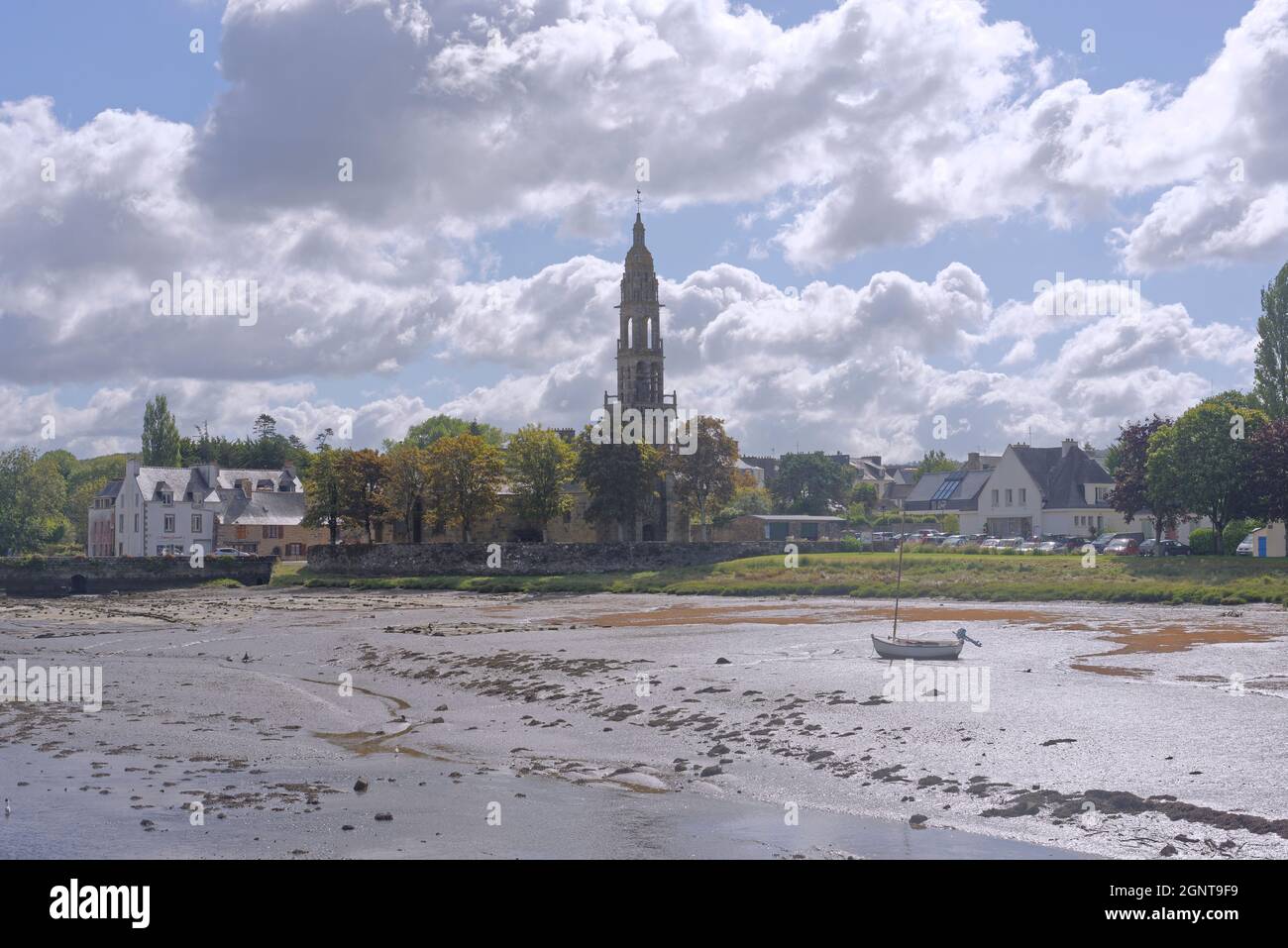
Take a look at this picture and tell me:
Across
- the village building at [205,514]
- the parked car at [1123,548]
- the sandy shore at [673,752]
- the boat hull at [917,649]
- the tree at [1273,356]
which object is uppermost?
the tree at [1273,356]

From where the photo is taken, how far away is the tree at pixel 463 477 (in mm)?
92188

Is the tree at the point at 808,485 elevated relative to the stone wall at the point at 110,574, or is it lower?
elevated

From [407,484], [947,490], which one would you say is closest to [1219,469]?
[407,484]

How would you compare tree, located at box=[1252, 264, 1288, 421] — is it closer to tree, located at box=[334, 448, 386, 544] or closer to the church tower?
the church tower

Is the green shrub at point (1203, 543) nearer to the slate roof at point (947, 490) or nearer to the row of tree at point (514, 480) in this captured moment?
the row of tree at point (514, 480)

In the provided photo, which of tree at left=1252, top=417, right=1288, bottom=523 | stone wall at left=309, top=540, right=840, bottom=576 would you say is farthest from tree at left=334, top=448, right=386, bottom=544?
tree at left=1252, top=417, right=1288, bottom=523

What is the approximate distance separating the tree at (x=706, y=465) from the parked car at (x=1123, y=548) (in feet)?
93.5

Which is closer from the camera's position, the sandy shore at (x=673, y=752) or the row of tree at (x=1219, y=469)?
the sandy shore at (x=673, y=752)

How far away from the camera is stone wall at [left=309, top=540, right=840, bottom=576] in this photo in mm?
87750

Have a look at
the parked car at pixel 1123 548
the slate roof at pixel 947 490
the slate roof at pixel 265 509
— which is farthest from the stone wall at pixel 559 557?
the slate roof at pixel 947 490

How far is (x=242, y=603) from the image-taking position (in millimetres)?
72125

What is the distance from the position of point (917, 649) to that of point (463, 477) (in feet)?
202
